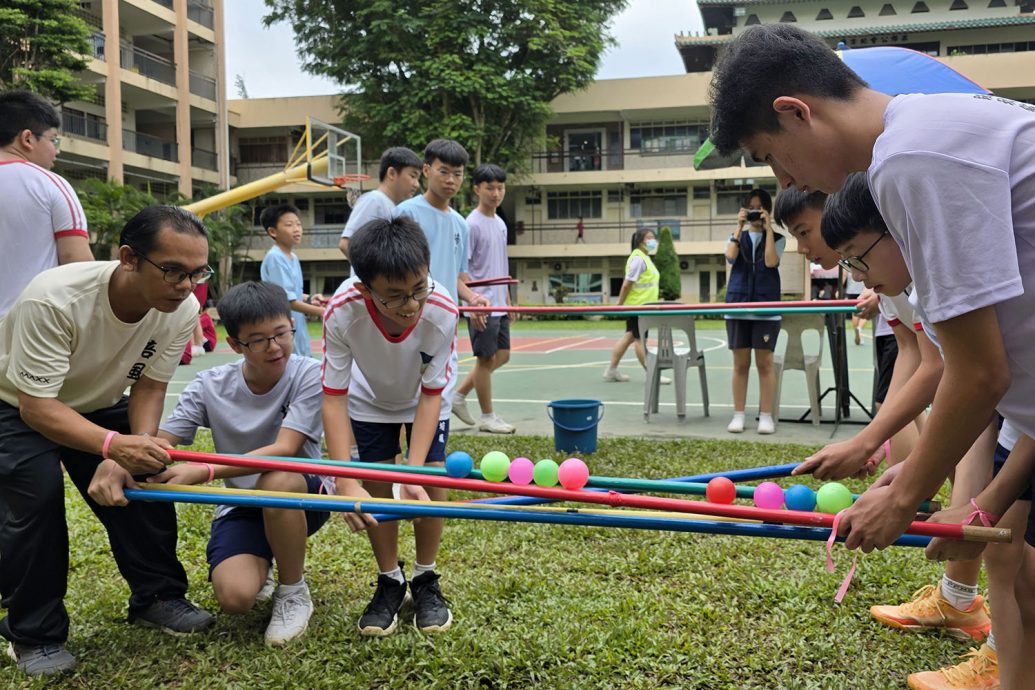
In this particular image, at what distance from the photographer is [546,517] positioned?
2.11 m

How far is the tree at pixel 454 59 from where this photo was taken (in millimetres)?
25438

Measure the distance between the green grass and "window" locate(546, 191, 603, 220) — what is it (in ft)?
97.6

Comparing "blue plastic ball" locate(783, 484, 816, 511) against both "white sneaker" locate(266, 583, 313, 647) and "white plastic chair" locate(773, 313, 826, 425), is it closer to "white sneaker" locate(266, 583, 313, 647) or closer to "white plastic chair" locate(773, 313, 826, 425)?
"white sneaker" locate(266, 583, 313, 647)

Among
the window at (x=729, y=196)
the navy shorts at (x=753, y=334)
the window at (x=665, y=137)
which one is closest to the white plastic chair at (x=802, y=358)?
the navy shorts at (x=753, y=334)

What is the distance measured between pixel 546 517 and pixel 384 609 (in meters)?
1.23

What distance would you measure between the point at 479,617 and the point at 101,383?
1.61 m

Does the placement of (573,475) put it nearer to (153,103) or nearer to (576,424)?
(576,424)

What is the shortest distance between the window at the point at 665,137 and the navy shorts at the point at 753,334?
26.4 m

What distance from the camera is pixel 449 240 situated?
561cm

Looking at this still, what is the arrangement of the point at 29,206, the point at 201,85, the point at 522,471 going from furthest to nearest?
the point at 201,85 < the point at 29,206 < the point at 522,471

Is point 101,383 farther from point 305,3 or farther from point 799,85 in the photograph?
point 305,3

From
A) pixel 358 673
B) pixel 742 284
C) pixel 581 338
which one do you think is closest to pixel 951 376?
pixel 358 673

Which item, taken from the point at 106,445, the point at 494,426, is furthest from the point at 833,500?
the point at 494,426

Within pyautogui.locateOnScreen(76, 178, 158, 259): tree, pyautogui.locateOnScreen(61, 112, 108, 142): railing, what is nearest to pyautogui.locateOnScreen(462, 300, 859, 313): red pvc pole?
pyautogui.locateOnScreen(76, 178, 158, 259): tree
